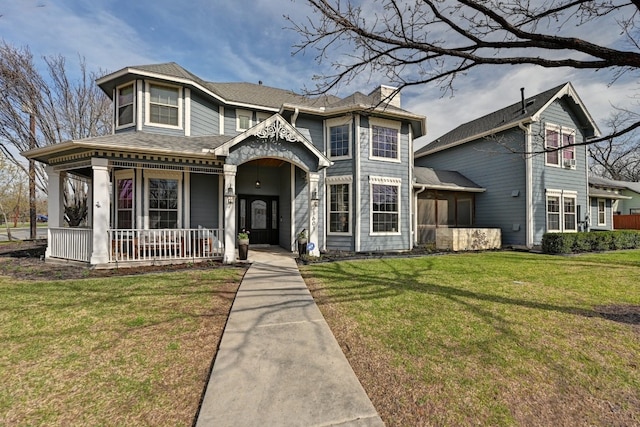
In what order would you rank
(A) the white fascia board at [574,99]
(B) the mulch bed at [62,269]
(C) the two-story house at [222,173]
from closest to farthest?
(B) the mulch bed at [62,269]
(C) the two-story house at [222,173]
(A) the white fascia board at [574,99]

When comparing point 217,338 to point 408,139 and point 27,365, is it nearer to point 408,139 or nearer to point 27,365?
point 27,365

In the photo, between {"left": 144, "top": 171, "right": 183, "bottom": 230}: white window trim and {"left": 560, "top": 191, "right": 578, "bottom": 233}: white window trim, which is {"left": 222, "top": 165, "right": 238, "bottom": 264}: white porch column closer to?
{"left": 144, "top": 171, "right": 183, "bottom": 230}: white window trim

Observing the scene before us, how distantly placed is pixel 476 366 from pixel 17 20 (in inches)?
606

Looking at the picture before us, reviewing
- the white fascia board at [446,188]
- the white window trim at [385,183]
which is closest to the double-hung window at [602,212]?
the white fascia board at [446,188]

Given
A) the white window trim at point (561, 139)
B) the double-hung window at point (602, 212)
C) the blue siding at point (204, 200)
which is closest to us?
the blue siding at point (204, 200)

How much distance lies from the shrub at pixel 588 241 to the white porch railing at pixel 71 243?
15967mm

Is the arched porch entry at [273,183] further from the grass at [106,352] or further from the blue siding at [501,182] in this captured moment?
the blue siding at [501,182]

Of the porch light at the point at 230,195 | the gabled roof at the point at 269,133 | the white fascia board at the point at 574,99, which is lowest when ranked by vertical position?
the porch light at the point at 230,195

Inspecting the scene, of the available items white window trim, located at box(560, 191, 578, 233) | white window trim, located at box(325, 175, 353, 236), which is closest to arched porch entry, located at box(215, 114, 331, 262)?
white window trim, located at box(325, 175, 353, 236)

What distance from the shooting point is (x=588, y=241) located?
40.1ft

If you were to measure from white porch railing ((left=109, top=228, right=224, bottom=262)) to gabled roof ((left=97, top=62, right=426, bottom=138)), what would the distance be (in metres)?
5.11

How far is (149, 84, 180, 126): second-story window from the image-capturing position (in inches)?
385

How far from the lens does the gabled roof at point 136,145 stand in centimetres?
759

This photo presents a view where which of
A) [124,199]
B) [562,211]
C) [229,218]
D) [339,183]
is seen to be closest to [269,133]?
[229,218]
